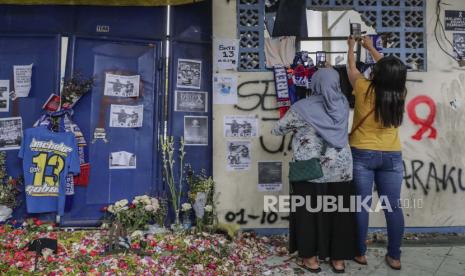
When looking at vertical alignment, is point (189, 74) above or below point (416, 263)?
above

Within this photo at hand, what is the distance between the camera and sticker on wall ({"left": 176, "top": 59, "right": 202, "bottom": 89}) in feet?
17.8

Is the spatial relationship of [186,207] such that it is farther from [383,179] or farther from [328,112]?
[383,179]

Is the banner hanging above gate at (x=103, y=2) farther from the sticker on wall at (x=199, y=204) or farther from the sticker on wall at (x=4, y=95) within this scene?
the sticker on wall at (x=199, y=204)

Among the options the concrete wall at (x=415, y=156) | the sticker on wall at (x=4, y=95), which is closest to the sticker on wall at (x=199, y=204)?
the concrete wall at (x=415, y=156)

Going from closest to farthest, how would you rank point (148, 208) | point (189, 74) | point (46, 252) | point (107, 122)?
point (46, 252) → point (148, 208) → point (107, 122) → point (189, 74)

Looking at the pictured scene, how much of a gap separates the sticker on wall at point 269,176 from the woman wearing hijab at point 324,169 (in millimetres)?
1201

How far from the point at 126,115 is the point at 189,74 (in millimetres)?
947

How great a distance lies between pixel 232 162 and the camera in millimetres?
5148

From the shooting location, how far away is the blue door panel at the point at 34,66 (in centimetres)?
516

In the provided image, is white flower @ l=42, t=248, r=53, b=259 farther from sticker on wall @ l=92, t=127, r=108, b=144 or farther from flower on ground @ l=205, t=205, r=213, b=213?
flower on ground @ l=205, t=205, r=213, b=213

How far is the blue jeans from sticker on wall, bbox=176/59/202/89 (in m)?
2.34

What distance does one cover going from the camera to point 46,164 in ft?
16.4

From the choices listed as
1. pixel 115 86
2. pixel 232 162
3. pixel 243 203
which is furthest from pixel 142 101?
pixel 243 203

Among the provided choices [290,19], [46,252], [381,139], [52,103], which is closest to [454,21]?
[290,19]
